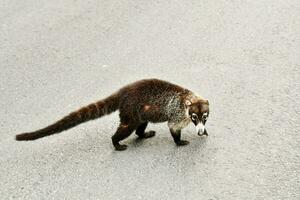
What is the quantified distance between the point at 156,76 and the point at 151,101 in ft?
4.46

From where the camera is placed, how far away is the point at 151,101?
5430mm

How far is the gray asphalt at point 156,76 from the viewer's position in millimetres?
5031

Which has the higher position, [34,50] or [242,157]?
[34,50]

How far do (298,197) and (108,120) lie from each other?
7.59 feet

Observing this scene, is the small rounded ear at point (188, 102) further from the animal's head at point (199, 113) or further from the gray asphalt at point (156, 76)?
the gray asphalt at point (156, 76)

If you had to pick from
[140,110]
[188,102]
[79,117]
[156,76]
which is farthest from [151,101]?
[156,76]

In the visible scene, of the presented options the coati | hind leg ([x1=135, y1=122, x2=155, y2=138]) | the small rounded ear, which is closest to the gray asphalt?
hind leg ([x1=135, y1=122, x2=155, y2=138])

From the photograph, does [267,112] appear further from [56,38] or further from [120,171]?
[56,38]

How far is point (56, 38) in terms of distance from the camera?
7750 millimetres

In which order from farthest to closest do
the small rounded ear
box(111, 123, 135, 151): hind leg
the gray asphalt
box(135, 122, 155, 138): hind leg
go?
box(135, 122, 155, 138): hind leg, box(111, 123, 135, 151): hind leg, the small rounded ear, the gray asphalt

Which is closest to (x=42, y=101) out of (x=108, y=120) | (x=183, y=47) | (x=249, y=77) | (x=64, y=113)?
(x=64, y=113)

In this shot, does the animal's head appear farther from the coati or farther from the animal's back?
the animal's back

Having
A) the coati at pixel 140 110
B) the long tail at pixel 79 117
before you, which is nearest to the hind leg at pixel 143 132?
the coati at pixel 140 110

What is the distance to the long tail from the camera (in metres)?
5.33
